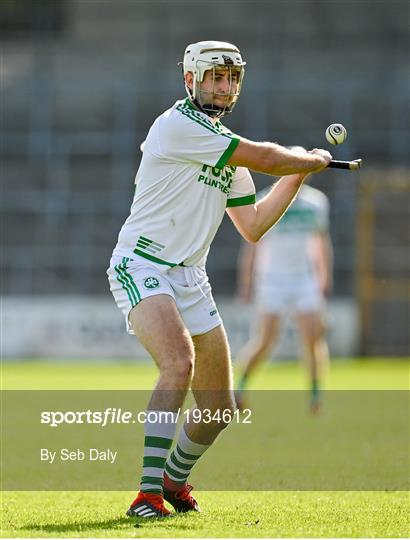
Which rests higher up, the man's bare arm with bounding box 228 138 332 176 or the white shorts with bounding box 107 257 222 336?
the man's bare arm with bounding box 228 138 332 176

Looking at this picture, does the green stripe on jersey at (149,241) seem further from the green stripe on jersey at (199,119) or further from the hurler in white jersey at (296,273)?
the hurler in white jersey at (296,273)

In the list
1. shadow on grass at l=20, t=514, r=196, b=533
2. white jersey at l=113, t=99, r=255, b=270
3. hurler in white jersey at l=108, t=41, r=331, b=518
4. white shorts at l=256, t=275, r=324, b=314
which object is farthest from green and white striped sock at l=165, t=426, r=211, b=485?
white shorts at l=256, t=275, r=324, b=314

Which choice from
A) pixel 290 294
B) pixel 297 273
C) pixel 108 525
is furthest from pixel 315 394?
pixel 108 525

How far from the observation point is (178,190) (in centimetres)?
603

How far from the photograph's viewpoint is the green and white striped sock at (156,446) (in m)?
5.69

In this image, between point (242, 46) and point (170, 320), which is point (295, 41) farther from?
point (170, 320)

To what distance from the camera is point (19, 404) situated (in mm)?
12523

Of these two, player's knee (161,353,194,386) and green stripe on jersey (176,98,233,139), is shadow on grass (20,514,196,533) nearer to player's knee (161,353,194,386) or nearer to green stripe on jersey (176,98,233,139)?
player's knee (161,353,194,386)

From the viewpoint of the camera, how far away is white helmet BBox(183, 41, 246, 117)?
19.8 ft

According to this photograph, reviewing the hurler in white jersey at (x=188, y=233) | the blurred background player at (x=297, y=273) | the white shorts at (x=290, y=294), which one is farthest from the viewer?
the white shorts at (x=290, y=294)

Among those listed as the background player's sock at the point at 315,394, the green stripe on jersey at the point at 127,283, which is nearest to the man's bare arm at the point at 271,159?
the green stripe on jersey at the point at 127,283

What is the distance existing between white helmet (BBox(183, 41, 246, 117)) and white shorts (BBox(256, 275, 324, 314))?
656 cm

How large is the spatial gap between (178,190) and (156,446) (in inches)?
48.5

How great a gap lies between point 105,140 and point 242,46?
6226 mm
